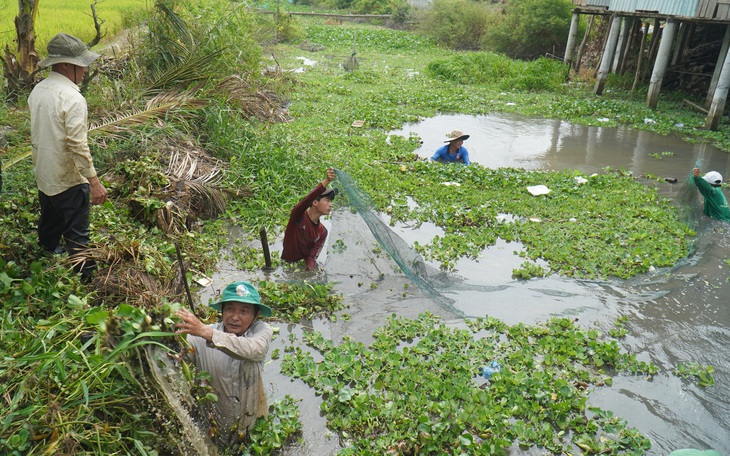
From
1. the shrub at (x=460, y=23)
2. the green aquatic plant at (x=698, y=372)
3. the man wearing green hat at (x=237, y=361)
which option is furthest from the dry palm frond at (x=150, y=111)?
the shrub at (x=460, y=23)

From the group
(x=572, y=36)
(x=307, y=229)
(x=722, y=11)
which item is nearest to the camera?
(x=307, y=229)

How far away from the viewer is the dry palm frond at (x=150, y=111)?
6308mm

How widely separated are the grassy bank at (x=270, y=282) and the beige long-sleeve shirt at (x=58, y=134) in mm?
644

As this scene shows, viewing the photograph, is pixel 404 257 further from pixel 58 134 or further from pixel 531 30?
pixel 531 30

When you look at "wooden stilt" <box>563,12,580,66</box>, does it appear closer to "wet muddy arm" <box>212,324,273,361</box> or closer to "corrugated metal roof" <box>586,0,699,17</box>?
"corrugated metal roof" <box>586,0,699,17</box>

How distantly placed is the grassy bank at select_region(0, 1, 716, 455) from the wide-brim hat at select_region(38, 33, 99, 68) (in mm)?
1424

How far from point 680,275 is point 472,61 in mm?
14279

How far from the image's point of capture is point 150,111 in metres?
6.79

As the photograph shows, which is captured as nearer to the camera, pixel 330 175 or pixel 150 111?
pixel 330 175

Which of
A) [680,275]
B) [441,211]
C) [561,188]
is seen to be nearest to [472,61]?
[561,188]

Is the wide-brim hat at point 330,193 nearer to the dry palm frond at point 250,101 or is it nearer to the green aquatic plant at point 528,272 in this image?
the green aquatic plant at point 528,272

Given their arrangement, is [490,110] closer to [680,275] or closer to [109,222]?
[680,275]

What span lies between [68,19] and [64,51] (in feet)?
35.0

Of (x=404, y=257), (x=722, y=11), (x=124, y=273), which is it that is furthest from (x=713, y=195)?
(x=124, y=273)
